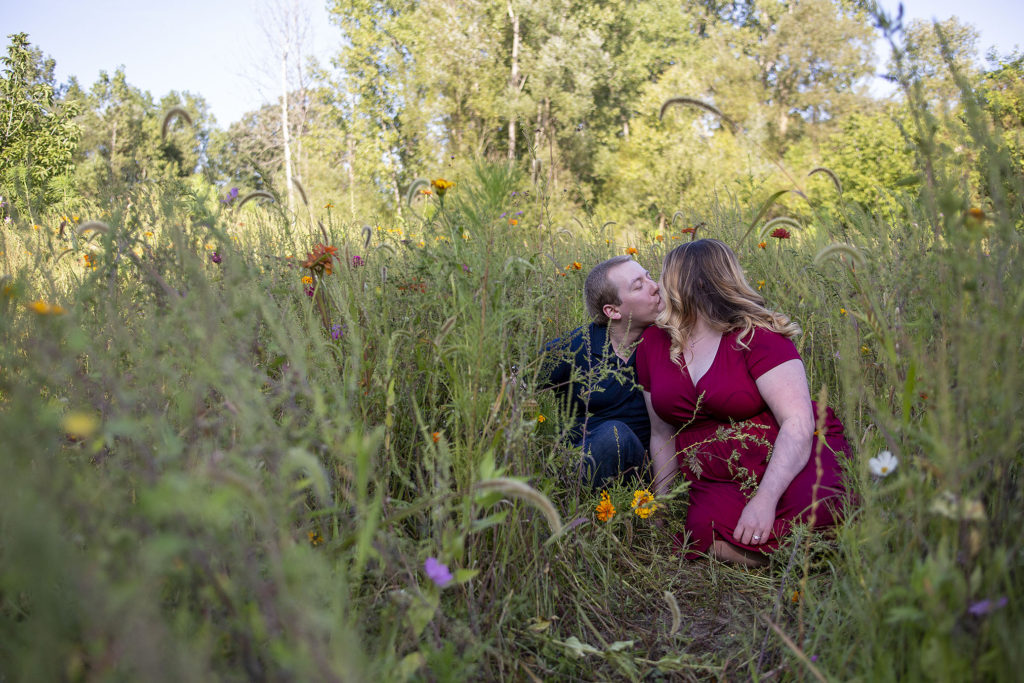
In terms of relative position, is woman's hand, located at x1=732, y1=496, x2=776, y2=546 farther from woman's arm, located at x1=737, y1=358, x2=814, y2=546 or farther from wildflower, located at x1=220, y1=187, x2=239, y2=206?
wildflower, located at x1=220, y1=187, x2=239, y2=206

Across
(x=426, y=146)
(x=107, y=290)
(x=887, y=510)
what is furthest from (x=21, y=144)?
(x=426, y=146)

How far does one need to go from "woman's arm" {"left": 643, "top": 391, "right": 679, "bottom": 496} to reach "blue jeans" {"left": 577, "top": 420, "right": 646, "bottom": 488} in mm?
81

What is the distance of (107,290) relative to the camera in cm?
162

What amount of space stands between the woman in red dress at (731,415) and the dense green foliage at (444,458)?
0.48 feet

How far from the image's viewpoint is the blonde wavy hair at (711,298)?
2316 millimetres

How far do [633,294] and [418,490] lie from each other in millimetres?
1453

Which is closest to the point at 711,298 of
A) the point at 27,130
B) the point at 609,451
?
the point at 609,451

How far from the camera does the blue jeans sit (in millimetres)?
2320

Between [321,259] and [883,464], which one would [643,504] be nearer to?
[883,464]

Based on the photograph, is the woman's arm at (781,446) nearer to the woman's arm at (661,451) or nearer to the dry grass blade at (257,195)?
the woman's arm at (661,451)

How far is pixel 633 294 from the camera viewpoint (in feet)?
8.91

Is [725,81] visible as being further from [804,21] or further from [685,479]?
[685,479]

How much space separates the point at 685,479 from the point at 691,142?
15149 mm

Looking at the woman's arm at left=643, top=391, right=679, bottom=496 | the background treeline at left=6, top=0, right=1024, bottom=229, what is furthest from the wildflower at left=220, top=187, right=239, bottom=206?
the background treeline at left=6, top=0, right=1024, bottom=229
